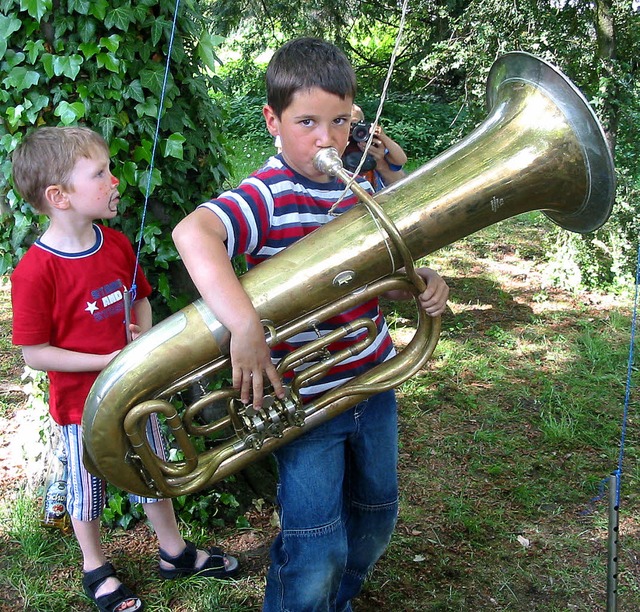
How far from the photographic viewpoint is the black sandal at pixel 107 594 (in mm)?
2371

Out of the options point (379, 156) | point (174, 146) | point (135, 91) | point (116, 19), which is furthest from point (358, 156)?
point (116, 19)

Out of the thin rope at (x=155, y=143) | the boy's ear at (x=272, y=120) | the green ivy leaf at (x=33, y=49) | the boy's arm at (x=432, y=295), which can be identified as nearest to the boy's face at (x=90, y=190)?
the thin rope at (x=155, y=143)

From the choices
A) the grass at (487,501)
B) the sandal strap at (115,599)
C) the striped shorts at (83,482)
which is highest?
the striped shorts at (83,482)

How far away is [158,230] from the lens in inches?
98.8

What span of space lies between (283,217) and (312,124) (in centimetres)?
24

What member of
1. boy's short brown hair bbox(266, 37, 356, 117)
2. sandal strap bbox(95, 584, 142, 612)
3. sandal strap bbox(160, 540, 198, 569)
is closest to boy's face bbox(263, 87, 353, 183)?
boy's short brown hair bbox(266, 37, 356, 117)

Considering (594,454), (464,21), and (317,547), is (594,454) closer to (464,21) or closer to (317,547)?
(317,547)

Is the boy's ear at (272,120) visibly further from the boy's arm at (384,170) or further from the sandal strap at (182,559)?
the sandal strap at (182,559)

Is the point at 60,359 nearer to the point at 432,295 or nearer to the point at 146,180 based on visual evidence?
the point at 146,180

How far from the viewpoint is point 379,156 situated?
Answer: 2.11 m

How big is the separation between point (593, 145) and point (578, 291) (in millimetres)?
3680

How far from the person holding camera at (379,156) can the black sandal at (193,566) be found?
4.89 ft

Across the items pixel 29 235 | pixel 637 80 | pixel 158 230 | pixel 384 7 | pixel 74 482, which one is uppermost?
pixel 384 7

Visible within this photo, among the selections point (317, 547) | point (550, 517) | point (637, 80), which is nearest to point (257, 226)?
point (317, 547)
